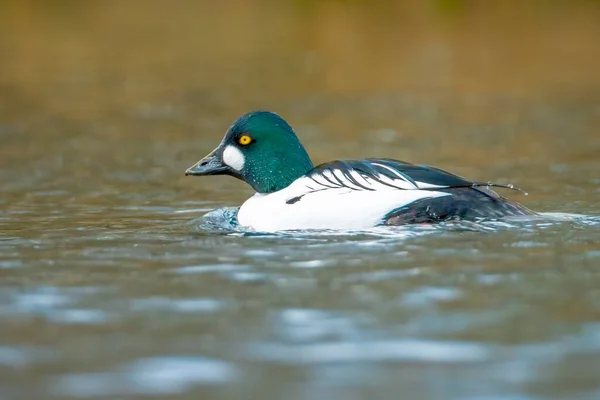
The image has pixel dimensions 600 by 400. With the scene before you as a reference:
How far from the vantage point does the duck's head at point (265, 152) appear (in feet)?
32.5

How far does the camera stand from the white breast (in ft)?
28.9

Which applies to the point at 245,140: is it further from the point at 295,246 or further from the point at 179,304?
the point at 179,304

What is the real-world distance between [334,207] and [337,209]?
3 centimetres

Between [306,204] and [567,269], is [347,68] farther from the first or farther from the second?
[567,269]

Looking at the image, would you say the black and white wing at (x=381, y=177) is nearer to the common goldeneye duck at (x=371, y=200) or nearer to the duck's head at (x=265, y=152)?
the common goldeneye duck at (x=371, y=200)

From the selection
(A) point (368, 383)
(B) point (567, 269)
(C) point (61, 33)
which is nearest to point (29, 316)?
(A) point (368, 383)

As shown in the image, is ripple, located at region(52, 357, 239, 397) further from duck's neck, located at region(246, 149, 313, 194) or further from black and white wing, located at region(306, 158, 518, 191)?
duck's neck, located at region(246, 149, 313, 194)

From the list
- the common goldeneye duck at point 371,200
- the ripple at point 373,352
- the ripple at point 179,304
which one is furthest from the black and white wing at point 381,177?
the ripple at point 373,352

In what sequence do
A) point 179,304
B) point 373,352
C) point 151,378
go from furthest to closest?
1. point 179,304
2. point 373,352
3. point 151,378

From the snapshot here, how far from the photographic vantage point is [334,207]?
8.88 m

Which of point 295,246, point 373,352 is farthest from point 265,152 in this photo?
point 373,352

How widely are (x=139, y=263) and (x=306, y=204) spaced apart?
1.63m

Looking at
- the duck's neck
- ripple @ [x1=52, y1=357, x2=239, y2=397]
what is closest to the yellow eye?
the duck's neck

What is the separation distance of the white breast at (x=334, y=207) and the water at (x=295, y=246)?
7.7 inches
